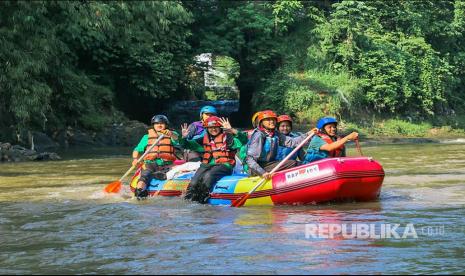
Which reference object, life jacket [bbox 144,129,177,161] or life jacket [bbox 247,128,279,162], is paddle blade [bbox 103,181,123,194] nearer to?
life jacket [bbox 144,129,177,161]

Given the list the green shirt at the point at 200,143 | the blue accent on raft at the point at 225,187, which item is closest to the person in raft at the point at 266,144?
the blue accent on raft at the point at 225,187

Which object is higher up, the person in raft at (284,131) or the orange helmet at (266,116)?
the orange helmet at (266,116)

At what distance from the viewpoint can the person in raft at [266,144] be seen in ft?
27.7

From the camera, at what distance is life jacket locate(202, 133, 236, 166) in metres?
8.99

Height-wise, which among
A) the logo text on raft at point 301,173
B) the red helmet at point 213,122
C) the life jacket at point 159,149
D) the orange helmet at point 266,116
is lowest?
the logo text on raft at point 301,173

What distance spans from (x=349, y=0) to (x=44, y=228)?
2076 cm

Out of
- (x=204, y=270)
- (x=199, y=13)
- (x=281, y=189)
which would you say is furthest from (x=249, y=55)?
(x=204, y=270)

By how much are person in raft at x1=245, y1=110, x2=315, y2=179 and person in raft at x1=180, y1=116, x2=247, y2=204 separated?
42 cm

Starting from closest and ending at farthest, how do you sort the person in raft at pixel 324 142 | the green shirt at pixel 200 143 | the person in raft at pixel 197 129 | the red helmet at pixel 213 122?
1. the person in raft at pixel 324 142
2. the red helmet at pixel 213 122
3. the green shirt at pixel 200 143
4. the person in raft at pixel 197 129

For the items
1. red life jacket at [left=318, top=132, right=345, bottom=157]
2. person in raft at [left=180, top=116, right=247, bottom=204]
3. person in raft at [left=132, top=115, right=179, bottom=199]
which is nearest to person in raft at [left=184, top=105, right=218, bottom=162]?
person in raft at [left=132, top=115, right=179, bottom=199]

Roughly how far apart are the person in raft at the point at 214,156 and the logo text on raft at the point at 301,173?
45.4 inches

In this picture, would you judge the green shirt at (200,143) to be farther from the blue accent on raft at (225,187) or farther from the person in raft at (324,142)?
the person in raft at (324,142)

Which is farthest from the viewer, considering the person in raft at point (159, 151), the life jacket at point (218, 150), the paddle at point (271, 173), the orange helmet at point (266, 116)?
the person in raft at point (159, 151)

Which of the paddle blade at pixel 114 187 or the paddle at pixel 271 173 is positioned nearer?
the paddle at pixel 271 173
